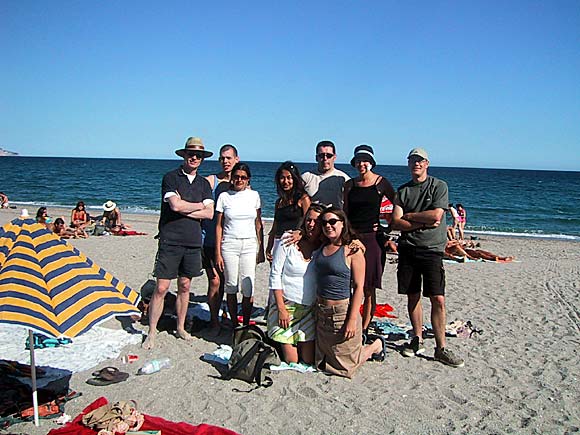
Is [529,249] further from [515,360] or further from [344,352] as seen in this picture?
[344,352]

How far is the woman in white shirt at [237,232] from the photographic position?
17.6 feet

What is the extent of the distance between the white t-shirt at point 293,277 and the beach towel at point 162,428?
5.09ft

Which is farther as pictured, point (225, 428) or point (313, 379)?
point (313, 379)

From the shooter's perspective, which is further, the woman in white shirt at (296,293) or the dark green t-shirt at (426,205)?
the dark green t-shirt at (426,205)

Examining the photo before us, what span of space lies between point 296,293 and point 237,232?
979 millimetres

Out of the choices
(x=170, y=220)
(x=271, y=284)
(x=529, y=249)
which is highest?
(x=170, y=220)

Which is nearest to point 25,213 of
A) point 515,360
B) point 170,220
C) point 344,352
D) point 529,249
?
point 170,220

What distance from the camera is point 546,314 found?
23.7 feet

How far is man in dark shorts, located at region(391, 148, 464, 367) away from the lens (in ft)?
16.3

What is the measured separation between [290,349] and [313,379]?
402 mm

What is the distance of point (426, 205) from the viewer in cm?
502

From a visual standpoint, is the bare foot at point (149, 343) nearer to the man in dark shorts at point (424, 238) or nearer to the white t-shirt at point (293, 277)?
the white t-shirt at point (293, 277)

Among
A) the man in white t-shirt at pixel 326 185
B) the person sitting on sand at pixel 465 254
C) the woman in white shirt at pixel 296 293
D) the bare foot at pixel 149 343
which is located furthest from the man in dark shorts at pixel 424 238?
the person sitting on sand at pixel 465 254

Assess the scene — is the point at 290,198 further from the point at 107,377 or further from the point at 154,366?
the point at 107,377
